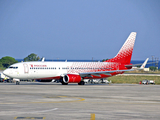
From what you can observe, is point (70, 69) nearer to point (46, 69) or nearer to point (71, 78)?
point (71, 78)

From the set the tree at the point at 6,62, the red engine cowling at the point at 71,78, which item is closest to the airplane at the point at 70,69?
the red engine cowling at the point at 71,78

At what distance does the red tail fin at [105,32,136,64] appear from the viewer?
2729 inches

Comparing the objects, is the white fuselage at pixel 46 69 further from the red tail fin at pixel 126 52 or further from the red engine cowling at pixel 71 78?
the red tail fin at pixel 126 52

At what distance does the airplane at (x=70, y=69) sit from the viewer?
5956 centimetres

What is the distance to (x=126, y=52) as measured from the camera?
7006cm

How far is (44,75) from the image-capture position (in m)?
60.9

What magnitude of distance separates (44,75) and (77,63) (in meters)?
7.93

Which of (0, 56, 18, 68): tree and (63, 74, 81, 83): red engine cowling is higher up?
(0, 56, 18, 68): tree

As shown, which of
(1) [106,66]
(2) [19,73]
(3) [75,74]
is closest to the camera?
(2) [19,73]

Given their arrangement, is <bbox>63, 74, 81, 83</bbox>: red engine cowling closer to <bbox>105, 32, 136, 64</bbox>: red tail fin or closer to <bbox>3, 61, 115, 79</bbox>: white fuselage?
<bbox>3, 61, 115, 79</bbox>: white fuselage

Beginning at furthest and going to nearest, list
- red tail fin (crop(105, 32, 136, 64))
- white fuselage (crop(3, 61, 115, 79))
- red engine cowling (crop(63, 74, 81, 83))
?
red tail fin (crop(105, 32, 136, 64)) → red engine cowling (crop(63, 74, 81, 83)) → white fuselage (crop(3, 61, 115, 79))

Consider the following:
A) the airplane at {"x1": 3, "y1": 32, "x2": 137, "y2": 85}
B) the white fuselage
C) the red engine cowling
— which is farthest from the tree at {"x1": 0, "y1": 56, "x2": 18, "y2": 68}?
the red engine cowling

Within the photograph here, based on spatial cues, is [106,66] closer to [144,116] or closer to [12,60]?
[144,116]

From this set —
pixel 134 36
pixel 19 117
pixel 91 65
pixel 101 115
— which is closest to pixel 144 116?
pixel 101 115
